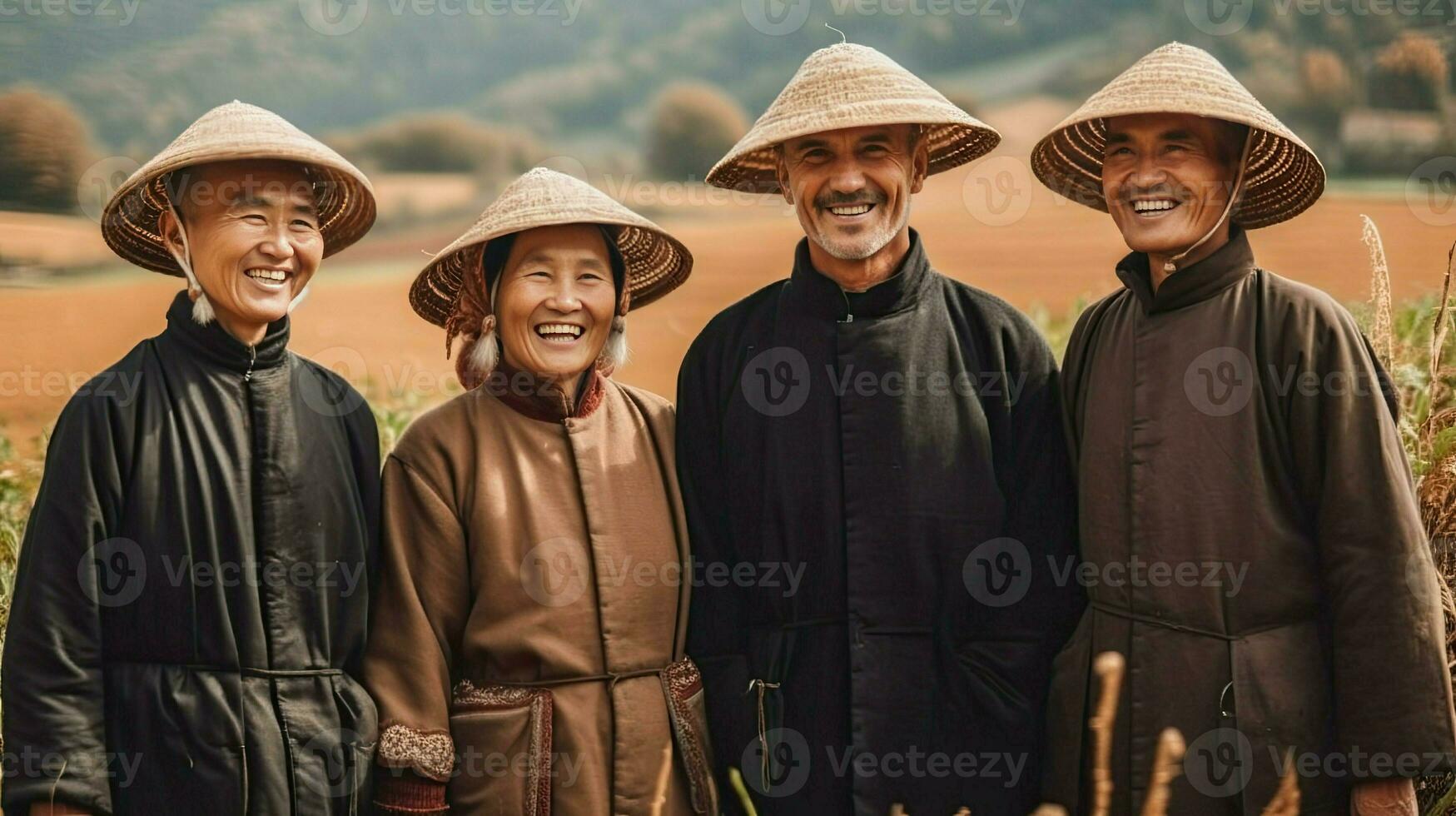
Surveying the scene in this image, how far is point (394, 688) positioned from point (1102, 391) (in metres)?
1.95

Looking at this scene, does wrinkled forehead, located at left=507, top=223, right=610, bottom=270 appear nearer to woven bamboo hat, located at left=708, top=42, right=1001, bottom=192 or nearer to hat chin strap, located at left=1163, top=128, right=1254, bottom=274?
woven bamboo hat, located at left=708, top=42, right=1001, bottom=192

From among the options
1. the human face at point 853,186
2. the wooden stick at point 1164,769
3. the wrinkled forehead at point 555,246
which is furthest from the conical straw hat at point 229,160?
the wooden stick at point 1164,769

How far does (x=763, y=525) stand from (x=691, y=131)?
9.72 m

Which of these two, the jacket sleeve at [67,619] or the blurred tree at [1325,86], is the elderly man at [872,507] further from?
the blurred tree at [1325,86]

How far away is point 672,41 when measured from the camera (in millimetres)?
14469

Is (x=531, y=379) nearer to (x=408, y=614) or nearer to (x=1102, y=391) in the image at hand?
(x=408, y=614)

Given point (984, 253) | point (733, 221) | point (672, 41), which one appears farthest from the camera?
point (672, 41)

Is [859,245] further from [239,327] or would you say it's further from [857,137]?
[239,327]

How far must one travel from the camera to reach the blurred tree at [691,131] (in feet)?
41.6

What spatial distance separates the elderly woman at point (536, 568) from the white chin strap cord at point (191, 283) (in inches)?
22.1

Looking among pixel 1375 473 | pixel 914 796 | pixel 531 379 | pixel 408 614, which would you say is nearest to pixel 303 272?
pixel 531 379

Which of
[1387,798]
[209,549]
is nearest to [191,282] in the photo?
[209,549]

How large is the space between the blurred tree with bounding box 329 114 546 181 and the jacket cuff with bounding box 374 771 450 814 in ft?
33.0

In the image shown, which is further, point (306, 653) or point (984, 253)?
point (984, 253)
